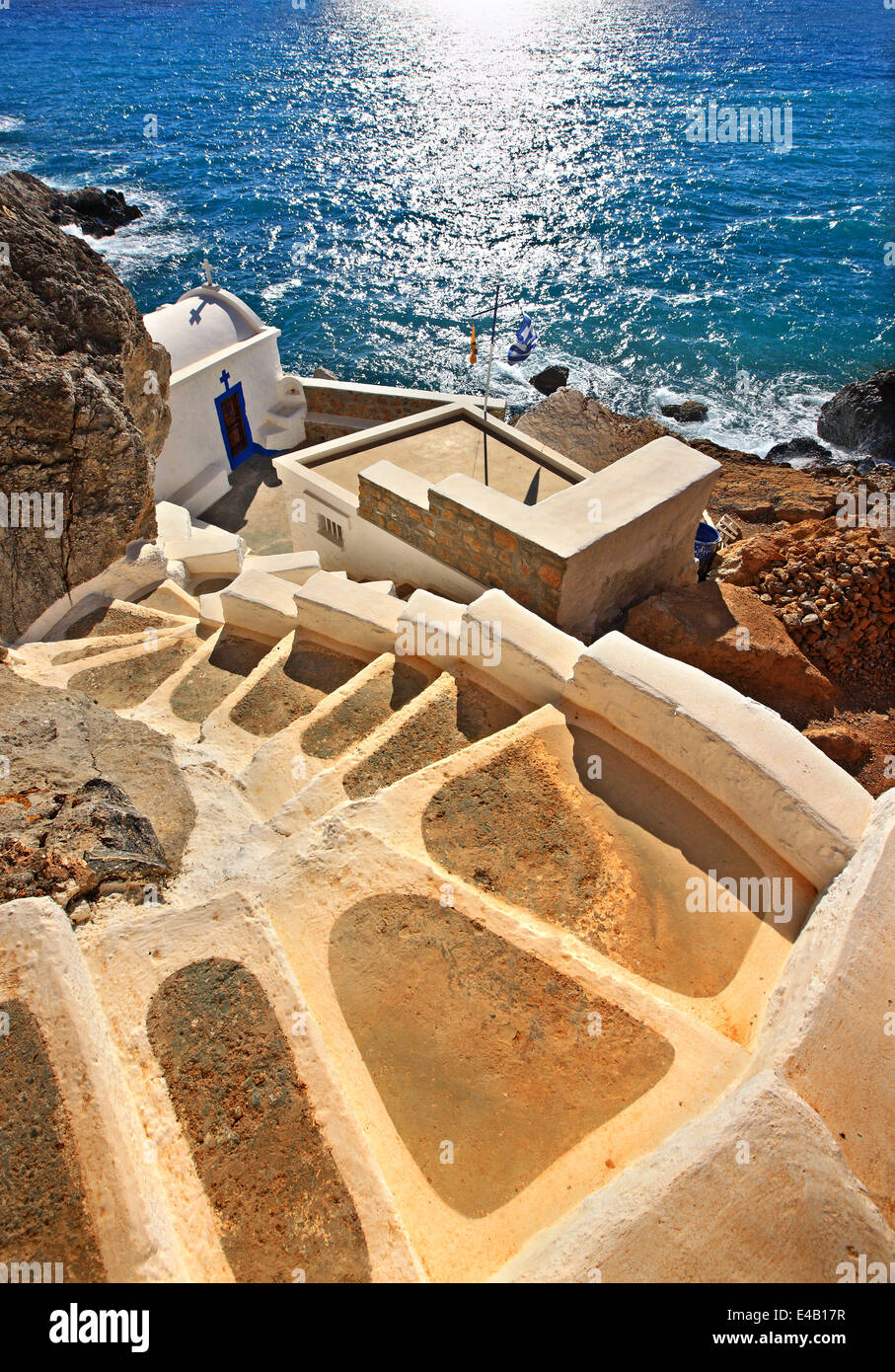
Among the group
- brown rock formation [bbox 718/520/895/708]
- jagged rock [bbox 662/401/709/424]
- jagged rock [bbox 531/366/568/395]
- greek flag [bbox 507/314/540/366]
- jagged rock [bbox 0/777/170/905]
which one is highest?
greek flag [bbox 507/314/540/366]

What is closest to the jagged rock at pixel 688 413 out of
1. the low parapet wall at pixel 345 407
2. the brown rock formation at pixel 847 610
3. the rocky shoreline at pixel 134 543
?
the low parapet wall at pixel 345 407

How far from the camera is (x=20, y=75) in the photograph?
198 feet

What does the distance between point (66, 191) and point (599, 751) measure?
1823 inches

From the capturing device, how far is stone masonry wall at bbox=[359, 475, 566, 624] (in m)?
8.66

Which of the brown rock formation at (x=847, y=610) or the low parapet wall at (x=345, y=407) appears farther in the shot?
the low parapet wall at (x=345, y=407)

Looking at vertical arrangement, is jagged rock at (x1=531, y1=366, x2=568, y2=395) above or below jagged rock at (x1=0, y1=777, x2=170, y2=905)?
below

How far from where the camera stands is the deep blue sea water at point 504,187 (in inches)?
1254

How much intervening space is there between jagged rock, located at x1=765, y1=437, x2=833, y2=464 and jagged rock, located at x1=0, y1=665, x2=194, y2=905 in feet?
75.0

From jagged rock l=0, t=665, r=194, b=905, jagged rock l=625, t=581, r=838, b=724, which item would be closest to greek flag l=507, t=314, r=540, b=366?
jagged rock l=625, t=581, r=838, b=724

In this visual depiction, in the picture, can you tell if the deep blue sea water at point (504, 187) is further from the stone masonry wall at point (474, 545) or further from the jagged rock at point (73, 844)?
the jagged rock at point (73, 844)

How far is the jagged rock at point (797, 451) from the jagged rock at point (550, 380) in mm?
7869

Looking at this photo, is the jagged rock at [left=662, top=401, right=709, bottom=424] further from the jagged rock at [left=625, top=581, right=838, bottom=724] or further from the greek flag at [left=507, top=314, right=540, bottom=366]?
the jagged rock at [left=625, top=581, right=838, bottom=724]

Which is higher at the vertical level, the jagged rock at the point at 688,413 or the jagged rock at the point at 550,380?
the jagged rock at the point at 550,380

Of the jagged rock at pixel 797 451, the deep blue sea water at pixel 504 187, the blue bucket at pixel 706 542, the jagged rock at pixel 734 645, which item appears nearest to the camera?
the jagged rock at pixel 734 645
